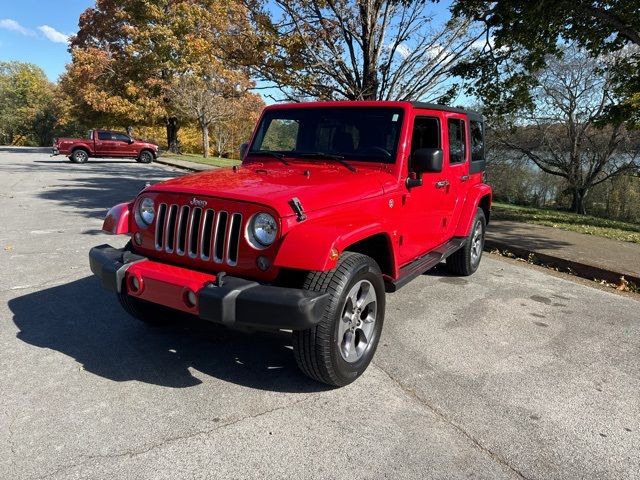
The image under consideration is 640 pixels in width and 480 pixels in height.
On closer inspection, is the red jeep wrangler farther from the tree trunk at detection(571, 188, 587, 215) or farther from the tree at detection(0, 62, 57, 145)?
the tree at detection(0, 62, 57, 145)

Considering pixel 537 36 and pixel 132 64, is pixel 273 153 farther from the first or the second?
pixel 132 64

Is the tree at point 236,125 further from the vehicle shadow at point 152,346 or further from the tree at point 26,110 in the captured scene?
the vehicle shadow at point 152,346

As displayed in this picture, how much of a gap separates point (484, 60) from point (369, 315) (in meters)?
7.65

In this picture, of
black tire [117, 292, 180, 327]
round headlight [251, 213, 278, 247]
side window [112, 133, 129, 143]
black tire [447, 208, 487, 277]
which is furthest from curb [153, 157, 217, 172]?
round headlight [251, 213, 278, 247]

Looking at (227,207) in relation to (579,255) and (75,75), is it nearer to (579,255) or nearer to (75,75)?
(579,255)

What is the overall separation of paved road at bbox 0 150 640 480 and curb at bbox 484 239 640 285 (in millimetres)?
1208

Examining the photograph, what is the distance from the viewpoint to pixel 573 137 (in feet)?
66.5

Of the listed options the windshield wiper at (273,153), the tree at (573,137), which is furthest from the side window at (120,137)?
the windshield wiper at (273,153)

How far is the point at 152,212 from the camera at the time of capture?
130 inches

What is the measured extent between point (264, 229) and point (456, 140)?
9.68 feet

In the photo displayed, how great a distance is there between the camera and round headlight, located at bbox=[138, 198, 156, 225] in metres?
3.29

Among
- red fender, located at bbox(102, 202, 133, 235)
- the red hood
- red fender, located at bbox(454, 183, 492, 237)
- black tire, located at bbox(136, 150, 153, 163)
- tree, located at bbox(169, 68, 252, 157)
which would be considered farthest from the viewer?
tree, located at bbox(169, 68, 252, 157)

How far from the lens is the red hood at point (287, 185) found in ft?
9.57

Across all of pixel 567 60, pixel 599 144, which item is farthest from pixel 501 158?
pixel 567 60
